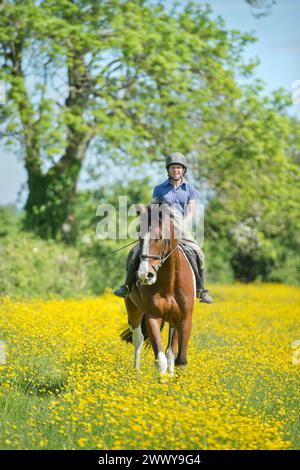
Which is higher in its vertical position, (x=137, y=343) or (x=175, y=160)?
(x=175, y=160)

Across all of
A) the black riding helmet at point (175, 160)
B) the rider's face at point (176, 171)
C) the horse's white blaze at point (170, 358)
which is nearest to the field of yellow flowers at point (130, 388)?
the horse's white blaze at point (170, 358)

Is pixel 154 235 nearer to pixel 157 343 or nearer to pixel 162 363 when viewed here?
pixel 157 343

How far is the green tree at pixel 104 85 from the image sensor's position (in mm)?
20969

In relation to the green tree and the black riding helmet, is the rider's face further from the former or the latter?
the green tree

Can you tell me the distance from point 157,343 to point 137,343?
5.11ft

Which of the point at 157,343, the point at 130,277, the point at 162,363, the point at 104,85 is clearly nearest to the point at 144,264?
the point at 157,343

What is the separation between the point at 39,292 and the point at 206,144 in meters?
8.41

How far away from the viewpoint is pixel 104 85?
22672 mm

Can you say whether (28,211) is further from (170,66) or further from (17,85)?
(170,66)

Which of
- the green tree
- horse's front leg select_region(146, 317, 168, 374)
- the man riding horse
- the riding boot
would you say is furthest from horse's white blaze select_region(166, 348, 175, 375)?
the green tree

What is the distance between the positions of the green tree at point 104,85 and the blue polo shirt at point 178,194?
37.6 ft

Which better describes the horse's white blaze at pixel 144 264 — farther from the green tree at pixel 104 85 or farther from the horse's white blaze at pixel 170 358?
the green tree at pixel 104 85

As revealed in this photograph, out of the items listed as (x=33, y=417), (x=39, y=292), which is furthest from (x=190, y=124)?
(x=33, y=417)

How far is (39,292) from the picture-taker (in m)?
20.4
